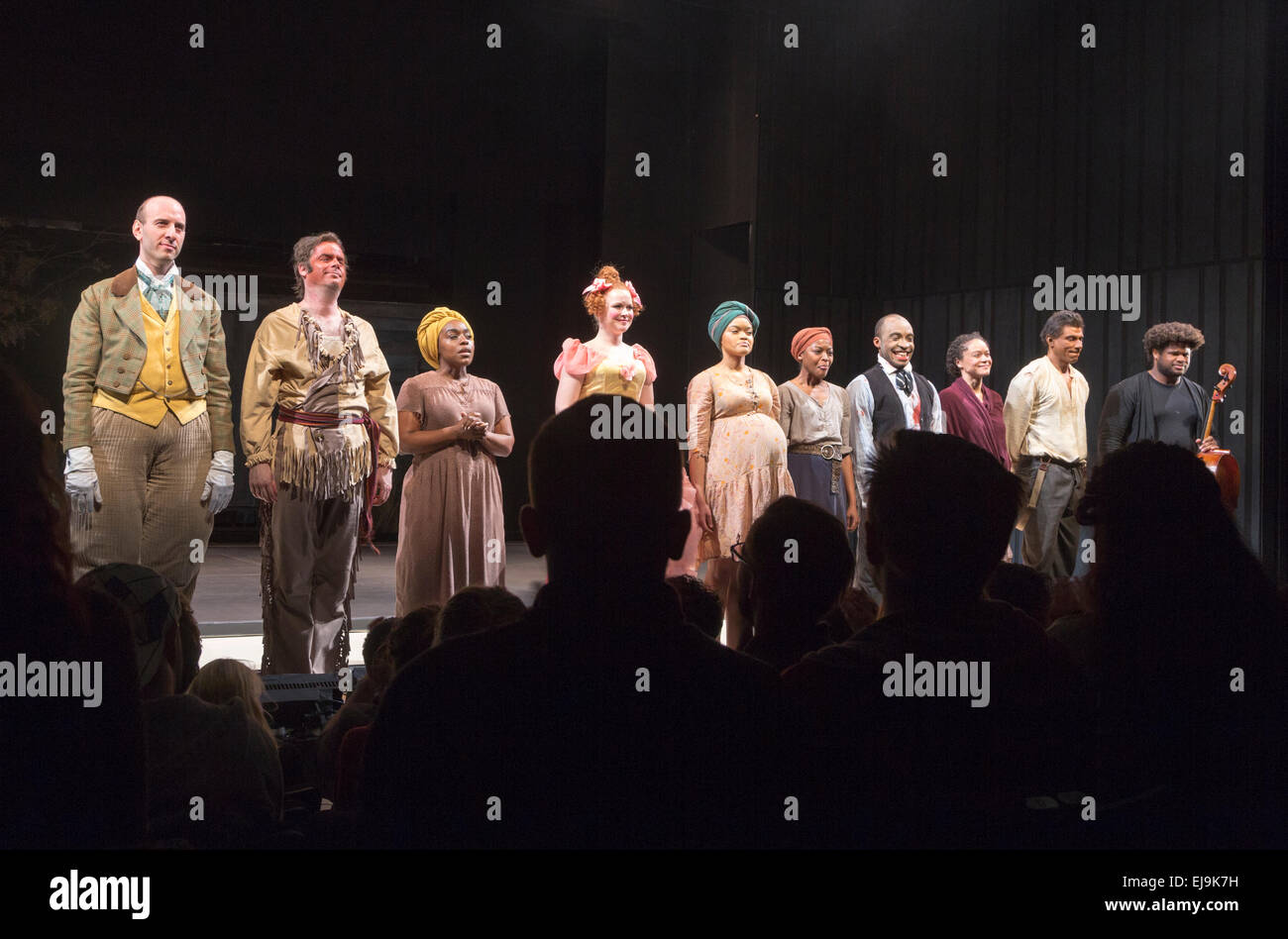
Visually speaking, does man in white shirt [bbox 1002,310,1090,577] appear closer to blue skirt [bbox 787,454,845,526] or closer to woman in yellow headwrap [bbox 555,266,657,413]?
blue skirt [bbox 787,454,845,526]

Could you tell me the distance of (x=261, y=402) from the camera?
334cm

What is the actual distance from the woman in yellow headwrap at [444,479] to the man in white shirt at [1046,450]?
7.62ft

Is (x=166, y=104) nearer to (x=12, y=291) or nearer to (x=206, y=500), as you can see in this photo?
(x=12, y=291)

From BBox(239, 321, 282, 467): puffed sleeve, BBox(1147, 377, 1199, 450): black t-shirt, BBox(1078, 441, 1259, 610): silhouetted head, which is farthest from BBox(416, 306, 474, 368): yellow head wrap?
BBox(1147, 377, 1199, 450): black t-shirt

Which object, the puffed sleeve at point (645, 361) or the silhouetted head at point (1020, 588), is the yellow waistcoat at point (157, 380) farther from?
the silhouetted head at point (1020, 588)

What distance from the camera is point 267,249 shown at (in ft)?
26.5

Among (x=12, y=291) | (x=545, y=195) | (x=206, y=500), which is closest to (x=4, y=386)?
(x=206, y=500)

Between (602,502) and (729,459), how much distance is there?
3.21m

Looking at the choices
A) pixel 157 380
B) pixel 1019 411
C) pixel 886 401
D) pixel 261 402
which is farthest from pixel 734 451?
pixel 157 380

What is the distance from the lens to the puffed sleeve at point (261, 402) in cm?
333

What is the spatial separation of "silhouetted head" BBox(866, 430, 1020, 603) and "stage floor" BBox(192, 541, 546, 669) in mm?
2049

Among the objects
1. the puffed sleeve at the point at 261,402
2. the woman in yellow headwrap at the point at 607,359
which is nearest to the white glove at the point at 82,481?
the puffed sleeve at the point at 261,402

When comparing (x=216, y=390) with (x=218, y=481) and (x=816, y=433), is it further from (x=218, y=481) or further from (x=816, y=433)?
(x=816, y=433)
